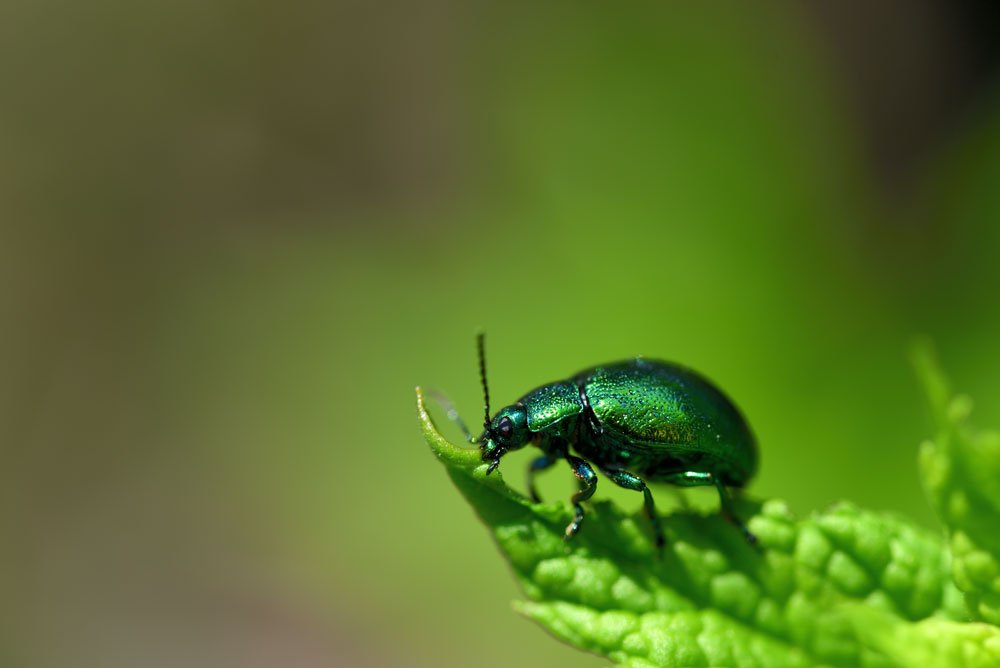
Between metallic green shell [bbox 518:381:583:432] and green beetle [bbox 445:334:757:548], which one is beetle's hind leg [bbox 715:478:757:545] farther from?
metallic green shell [bbox 518:381:583:432]

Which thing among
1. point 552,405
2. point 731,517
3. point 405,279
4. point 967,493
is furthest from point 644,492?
point 405,279

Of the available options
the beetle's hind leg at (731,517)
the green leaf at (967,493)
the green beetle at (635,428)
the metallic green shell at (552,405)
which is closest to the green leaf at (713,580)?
the beetle's hind leg at (731,517)

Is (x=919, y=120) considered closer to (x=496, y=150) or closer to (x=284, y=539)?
(x=496, y=150)

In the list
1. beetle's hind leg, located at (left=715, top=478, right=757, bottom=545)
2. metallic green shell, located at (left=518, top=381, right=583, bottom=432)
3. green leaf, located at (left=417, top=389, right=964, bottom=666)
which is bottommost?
green leaf, located at (left=417, top=389, right=964, bottom=666)

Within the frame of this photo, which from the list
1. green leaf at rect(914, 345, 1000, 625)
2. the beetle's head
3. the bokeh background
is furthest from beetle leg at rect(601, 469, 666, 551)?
the bokeh background

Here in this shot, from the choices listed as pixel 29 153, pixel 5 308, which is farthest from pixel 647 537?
pixel 29 153

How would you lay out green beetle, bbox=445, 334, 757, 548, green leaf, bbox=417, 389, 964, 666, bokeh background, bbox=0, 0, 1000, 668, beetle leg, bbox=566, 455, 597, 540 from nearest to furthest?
green leaf, bbox=417, 389, 964, 666, beetle leg, bbox=566, 455, 597, 540, green beetle, bbox=445, 334, 757, 548, bokeh background, bbox=0, 0, 1000, 668

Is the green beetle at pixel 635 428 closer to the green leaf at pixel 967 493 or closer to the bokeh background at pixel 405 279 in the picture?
the green leaf at pixel 967 493
